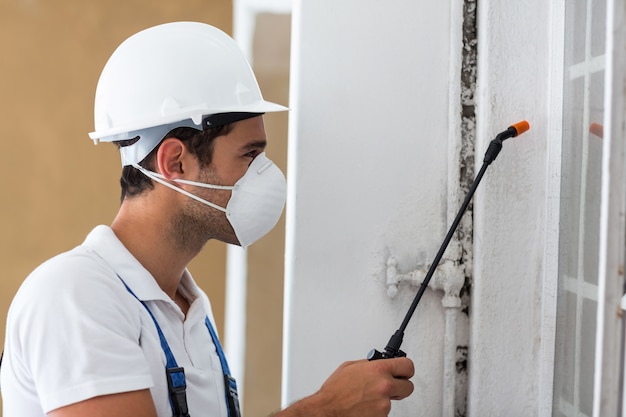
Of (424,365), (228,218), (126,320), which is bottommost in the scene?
(424,365)

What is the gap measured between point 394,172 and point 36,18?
78.1 inches

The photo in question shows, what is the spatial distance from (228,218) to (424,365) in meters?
0.54

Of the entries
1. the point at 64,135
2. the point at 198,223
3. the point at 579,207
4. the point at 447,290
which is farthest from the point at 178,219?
the point at 64,135

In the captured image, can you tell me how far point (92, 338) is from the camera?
93 centimetres

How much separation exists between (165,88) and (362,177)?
0.45 metres

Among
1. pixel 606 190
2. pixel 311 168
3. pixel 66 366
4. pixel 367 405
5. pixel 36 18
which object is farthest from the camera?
pixel 36 18

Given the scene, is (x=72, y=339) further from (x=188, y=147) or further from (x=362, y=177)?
(x=362, y=177)

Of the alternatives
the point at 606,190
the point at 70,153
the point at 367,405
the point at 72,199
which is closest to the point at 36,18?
the point at 70,153

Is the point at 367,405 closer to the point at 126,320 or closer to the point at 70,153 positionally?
the point at 126,320

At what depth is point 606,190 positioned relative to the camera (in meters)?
0.71

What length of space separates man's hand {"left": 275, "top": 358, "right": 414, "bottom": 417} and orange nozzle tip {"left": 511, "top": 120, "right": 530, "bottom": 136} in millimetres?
477

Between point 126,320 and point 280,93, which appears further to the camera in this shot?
point 280,93

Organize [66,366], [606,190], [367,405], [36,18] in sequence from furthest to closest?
1. [36,18]
2. [367,405]
3. [66,366]
4. [606,190]

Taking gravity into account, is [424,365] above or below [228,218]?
below
